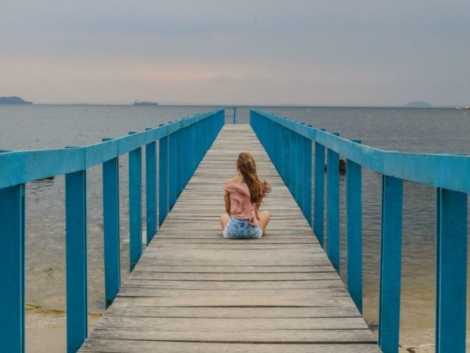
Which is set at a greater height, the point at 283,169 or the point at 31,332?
the point at 283,169

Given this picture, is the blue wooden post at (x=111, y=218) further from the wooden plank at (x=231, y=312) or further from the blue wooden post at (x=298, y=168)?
the blue wooden post at (x=298, y=168)

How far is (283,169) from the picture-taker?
40.7 feet

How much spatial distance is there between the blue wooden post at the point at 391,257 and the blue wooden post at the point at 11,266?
1.87m

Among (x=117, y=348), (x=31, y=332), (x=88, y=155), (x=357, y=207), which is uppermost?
(x=88, y=155)

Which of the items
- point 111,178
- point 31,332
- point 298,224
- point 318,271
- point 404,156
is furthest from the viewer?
point 31,332

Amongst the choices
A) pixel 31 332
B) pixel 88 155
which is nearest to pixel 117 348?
pixel 88 155

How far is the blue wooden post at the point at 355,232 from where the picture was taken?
484 centimetres

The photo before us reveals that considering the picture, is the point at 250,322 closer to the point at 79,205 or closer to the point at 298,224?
the point at 79,205

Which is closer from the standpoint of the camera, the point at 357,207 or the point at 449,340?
the point at 449,340

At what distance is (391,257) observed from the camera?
3.71 meters

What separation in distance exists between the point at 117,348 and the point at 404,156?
1.87 metres

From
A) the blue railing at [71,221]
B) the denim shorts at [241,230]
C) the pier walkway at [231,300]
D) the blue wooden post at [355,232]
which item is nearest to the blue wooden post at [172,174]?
the pier walkway at [231,300]

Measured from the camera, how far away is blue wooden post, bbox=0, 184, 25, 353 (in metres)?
2.87

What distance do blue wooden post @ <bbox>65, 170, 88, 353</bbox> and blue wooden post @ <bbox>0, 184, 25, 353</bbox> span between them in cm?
98
